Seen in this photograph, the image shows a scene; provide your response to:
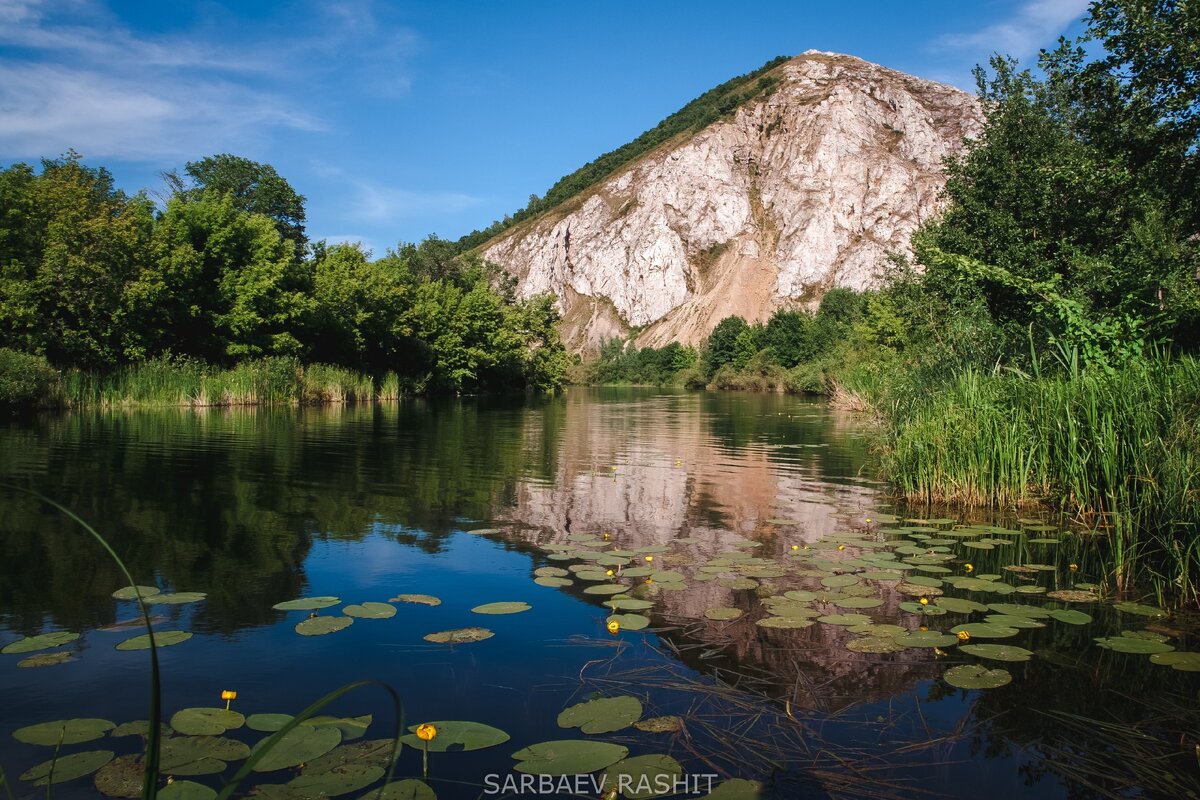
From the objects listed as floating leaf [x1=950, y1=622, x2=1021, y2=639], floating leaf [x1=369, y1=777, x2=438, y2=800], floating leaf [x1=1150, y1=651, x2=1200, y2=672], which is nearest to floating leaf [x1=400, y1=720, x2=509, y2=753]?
floating leaf [x1=369, y1=777, x2=438, y2=800]

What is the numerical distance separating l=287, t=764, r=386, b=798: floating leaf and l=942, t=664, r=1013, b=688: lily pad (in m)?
3.69

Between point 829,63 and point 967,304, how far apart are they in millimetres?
177038

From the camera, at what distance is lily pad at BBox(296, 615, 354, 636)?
585 cm

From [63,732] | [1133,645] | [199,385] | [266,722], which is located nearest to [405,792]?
[266,722]

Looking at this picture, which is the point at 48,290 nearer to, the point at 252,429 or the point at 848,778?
the point at 252,429

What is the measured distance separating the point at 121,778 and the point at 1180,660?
6702 millimetres

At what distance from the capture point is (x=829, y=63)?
579 feet

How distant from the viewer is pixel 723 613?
6.40 m

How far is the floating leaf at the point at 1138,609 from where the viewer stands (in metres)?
6.57

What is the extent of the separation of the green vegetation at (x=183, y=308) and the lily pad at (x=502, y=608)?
26.9m

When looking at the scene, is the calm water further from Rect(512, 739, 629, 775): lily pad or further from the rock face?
the rock face

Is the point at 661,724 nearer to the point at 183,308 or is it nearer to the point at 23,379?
the point at 23,379

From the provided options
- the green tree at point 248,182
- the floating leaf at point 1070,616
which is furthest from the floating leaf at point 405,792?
the green tree at point 248,182

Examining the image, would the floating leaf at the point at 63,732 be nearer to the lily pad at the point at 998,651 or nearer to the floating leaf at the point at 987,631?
the lily pad at the point at 998,651
